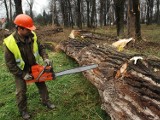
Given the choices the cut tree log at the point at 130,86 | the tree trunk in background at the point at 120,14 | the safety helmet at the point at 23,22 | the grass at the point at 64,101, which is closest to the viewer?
the cut tree log at the point at 130,86

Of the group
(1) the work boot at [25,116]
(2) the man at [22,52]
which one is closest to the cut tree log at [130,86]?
(2) the man at [22,52]

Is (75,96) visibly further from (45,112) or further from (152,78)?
(152,78)

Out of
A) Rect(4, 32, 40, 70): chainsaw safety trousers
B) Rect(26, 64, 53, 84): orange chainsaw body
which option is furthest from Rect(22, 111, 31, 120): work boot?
Rect(4, 32, 40, 70): chainsaw safety trousers

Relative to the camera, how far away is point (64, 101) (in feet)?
17.7

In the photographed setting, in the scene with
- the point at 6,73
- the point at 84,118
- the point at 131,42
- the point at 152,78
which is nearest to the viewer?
the point at 152,78

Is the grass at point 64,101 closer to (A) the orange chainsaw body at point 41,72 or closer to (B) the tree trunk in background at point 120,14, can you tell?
(A) the orange chainsaw body at point 41,72

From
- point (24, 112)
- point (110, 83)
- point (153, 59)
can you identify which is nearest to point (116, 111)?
point (110, 83)

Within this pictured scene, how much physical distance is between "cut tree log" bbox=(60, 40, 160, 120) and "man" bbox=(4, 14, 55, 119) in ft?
3.79

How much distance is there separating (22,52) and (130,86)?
2047 millimetres

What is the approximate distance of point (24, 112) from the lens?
496 cm

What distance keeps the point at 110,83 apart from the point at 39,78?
4.21ft

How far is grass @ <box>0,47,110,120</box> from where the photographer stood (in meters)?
4.87

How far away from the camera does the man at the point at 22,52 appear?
4.56 meters

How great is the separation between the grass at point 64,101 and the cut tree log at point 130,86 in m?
0.38
